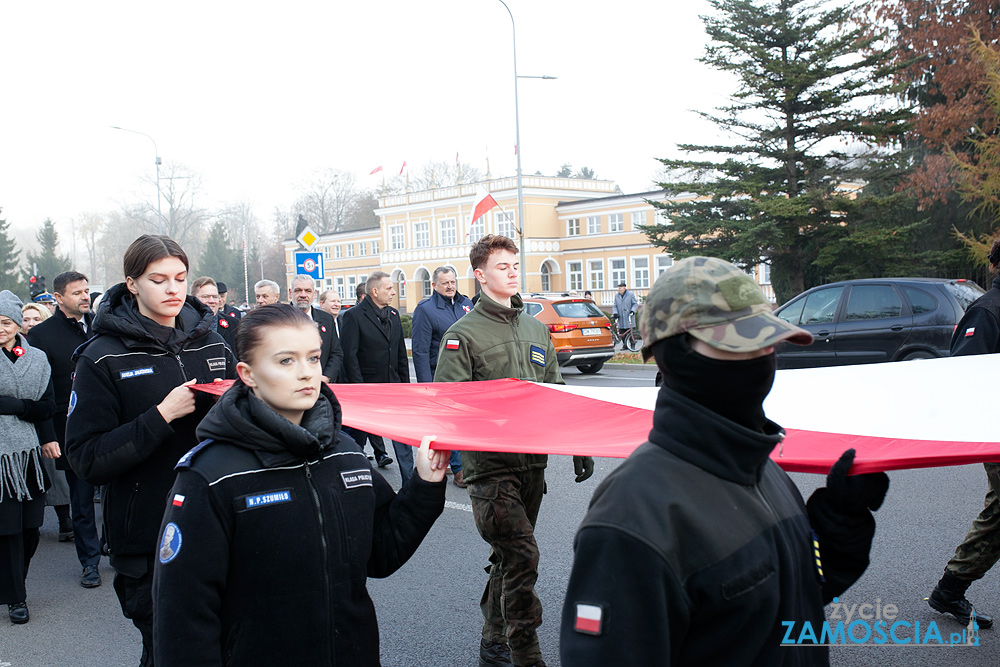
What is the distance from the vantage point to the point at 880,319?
453 inches

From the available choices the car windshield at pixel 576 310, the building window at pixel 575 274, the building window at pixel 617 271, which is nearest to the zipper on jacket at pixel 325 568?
the car windshield at pixel 576 310

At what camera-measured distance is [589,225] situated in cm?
5744

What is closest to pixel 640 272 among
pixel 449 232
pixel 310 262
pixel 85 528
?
pixel 449 232

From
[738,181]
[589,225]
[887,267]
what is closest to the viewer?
[887,267]

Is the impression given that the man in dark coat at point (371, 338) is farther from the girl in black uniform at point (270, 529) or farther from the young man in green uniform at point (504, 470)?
the girl in black uniform at point (270, 529)

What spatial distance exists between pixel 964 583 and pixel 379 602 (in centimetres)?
Answer: 352

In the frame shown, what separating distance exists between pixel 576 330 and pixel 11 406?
13.2 metres

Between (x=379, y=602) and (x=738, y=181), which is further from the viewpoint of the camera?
(x=738, y=181)

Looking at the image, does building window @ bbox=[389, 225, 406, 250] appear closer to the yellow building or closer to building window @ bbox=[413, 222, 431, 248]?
the yellow building

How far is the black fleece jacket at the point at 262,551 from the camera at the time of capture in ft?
6.86

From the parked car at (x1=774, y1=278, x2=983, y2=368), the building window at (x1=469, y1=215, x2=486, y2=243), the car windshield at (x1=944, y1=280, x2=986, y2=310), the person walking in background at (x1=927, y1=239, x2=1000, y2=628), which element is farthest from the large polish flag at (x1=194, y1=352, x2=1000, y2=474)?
the building window at (x1=469, y1=215, x2=486, y2=243)

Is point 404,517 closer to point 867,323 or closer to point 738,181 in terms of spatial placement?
point 867,323

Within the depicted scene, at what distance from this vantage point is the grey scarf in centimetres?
510

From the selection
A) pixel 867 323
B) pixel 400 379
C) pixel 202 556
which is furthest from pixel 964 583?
pixel 867 323
